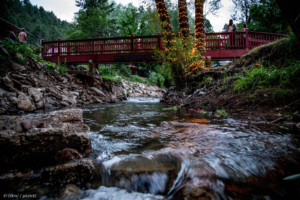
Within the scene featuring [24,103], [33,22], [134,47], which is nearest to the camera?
[24,103]

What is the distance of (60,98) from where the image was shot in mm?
5355

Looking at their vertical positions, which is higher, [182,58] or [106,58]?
[106,58]

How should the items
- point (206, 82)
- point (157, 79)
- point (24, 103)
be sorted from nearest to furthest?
point (24, 103) < point (206, 82) < point (157, 79)

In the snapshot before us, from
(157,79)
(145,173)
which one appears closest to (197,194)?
(145,173)

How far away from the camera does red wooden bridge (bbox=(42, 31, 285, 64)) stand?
8.02 meters

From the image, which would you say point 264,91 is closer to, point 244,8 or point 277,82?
point 277,82

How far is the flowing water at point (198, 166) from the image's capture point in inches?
44.1

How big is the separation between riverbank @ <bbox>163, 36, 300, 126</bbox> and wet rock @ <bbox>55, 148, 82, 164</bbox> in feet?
9.80

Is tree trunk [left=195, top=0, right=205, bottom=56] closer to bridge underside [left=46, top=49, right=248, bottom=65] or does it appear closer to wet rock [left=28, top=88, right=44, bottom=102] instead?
bridge underside [left=46, top=49, right=248, bottom=65]

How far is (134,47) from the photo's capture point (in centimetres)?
845

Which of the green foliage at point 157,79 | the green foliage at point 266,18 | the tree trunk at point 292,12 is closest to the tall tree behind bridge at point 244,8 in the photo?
the green foliage at point 266,18

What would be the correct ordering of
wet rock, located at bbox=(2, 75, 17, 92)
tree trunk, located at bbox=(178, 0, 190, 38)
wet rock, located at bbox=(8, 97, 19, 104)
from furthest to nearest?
tree trunk, located at bbox=(178, 0, 190, 38) → wet rock, located at bbox=(2, 75, 17, 92) → wet rock, located at bbox=(8, 97, 19, 104)

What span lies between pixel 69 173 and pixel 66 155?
0.23 metres

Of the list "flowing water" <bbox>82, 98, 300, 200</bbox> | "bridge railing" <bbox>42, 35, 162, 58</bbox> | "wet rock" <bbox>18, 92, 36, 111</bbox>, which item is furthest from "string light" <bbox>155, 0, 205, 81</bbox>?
"wet rock" <bbox>18, 92, 36, 111</bbox>
